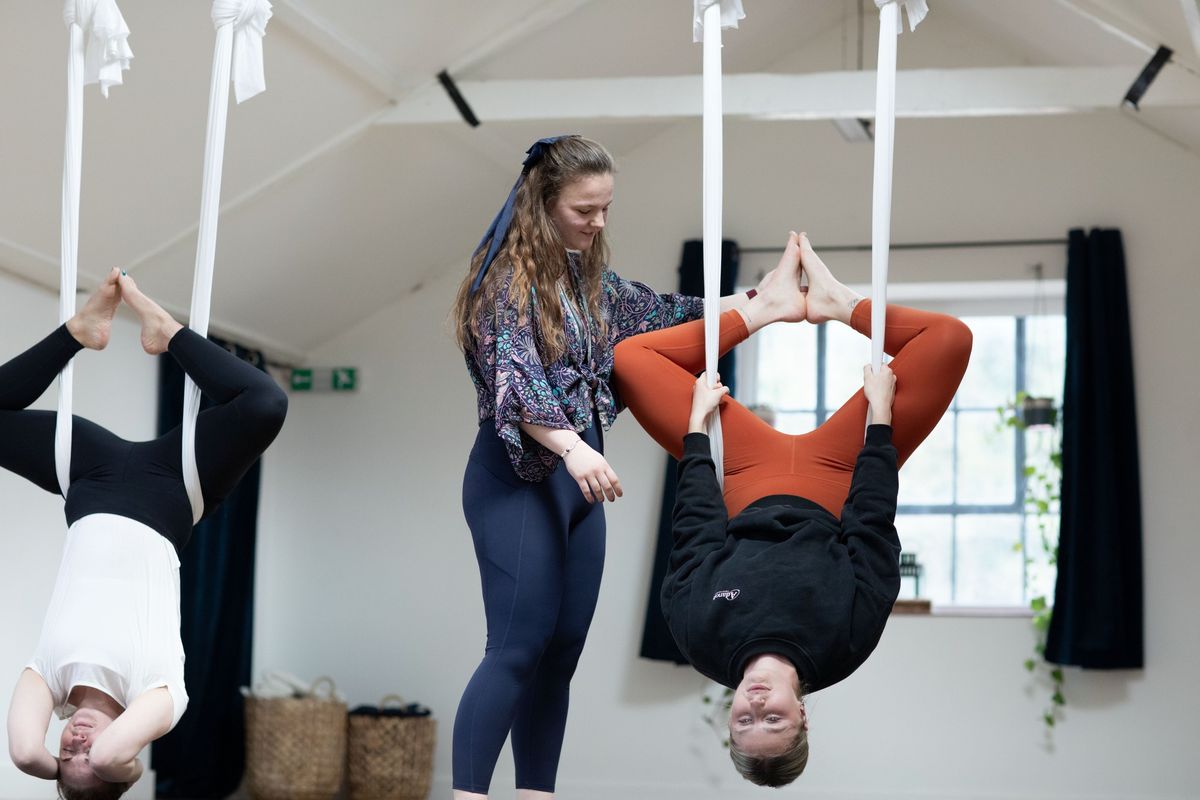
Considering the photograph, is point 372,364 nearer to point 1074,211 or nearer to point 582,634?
point 1074,211

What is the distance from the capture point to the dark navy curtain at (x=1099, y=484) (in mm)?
5375

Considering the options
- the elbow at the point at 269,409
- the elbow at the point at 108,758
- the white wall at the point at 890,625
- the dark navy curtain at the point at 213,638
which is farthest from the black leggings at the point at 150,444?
the white wall at the point at 890,625

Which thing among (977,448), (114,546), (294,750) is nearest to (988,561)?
(977,448)

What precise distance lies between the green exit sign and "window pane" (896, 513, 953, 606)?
2.62 meters

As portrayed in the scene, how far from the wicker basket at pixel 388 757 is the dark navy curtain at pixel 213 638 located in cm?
55

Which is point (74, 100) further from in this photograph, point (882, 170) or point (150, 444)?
point (882, 170)

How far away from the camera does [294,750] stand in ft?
18.2

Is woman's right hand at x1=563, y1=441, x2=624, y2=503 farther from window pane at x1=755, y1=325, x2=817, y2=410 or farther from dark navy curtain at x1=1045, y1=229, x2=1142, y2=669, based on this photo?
window pane at x1=755, y1=325, x2=817, y2=410

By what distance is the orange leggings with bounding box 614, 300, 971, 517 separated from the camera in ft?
8.48

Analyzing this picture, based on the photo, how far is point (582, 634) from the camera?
2572mm

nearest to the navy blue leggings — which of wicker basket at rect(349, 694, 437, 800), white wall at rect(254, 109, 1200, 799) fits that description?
wicker basket at rect(349, 694, 437, 800)

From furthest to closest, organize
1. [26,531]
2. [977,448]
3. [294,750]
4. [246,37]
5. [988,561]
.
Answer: [977,448]
[988,561]
[294,750]
[26,531]
[246,37]

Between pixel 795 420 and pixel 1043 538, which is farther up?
pixel 795 420

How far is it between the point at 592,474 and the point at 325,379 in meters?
4.25
